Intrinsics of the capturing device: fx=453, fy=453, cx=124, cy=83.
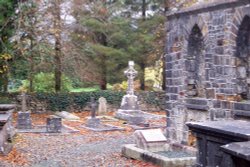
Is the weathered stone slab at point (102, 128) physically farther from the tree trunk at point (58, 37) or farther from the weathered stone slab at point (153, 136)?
the weathered stone slab at point (153, 136)

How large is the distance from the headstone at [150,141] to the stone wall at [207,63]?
61cm

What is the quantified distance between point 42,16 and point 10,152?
1185 cm

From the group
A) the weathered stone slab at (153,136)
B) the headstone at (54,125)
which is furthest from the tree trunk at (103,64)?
the weathered stone slab at (153,136)

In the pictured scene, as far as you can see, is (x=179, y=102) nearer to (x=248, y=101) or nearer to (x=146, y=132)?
(x=146, y=132)

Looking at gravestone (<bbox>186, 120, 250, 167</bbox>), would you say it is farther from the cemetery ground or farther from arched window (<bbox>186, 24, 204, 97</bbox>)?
arched window (<bbox>186, 24, 204, 97</bbox>)

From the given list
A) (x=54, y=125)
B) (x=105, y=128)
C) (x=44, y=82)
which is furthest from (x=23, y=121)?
(x=44, y=82)

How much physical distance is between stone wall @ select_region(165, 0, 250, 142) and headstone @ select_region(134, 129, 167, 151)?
1.99ft

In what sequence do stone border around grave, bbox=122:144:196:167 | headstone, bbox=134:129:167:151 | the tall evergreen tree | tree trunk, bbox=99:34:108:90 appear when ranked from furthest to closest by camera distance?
tree trunk, bbox=99:34:108:90 < the tall evergreen tree < headstone, bbox=134:129:167:151 < stone border around grave, bbox=122:144:196:167

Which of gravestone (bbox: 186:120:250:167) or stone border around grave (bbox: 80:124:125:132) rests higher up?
gravestone (bbox: 186:120:250:167)

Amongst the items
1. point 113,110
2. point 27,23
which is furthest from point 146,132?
point 113,110

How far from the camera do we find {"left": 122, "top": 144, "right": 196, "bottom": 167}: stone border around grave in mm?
9086

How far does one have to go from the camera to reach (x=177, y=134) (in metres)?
11.2

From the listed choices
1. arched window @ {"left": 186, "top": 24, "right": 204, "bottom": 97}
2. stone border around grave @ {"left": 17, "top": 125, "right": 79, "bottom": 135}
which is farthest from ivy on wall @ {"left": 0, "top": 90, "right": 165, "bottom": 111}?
arched window @ {"left": 186, "top": 24, "right": 204, "bottom": 97}

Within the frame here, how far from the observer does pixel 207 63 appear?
32.9 feet
